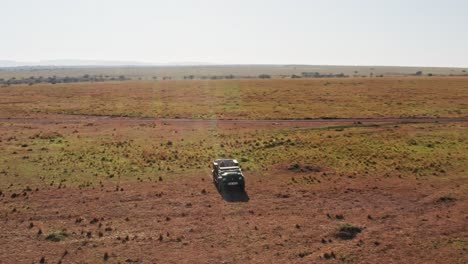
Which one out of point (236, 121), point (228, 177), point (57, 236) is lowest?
point (57, 236)

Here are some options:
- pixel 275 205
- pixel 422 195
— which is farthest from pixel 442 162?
pixel 275 205

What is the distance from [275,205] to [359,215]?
550 cm

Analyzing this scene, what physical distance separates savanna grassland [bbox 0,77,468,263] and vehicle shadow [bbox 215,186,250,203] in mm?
143

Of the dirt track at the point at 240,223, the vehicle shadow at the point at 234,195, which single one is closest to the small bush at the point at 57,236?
the dirt track at the point at 240,223

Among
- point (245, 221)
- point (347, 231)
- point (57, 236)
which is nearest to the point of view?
point (57, 236)

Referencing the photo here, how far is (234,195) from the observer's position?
2930 centimetres

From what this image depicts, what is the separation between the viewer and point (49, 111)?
261 feet

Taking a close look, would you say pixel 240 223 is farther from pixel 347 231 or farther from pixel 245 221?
pixel 347 231

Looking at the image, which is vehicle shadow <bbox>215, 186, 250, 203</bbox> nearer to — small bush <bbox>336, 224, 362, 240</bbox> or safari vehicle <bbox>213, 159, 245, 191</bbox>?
safari vehicle <bbox>213, 159, 245, 191</bbox>

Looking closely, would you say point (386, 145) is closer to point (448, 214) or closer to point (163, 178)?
point (448, 214)

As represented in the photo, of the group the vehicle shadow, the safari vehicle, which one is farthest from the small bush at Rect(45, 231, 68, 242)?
the safari vehicle

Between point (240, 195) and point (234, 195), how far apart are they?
445 millimetres

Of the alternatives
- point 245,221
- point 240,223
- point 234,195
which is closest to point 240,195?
point 234,195

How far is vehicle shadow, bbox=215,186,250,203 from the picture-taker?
28219 mm
